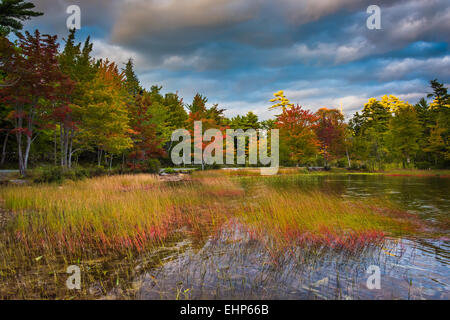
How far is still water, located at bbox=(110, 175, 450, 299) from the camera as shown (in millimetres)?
3303

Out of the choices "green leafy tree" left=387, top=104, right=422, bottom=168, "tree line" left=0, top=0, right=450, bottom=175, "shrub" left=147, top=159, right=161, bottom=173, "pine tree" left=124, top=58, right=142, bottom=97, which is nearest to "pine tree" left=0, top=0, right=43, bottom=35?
Answer: "tree line" left=0, top=0, right=450, bottom=175

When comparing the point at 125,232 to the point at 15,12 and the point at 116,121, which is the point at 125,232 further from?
the point at 15,12

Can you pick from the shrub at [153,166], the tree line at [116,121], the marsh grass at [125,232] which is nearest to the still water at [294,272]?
the marsh grass at [125,232]

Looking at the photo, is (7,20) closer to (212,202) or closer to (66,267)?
(212,202)

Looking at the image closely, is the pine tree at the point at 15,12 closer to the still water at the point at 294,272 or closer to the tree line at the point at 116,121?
the tree line at the point at 116,121

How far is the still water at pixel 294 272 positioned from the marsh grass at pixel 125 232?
292 mm

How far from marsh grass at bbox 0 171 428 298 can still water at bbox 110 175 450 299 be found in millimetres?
292

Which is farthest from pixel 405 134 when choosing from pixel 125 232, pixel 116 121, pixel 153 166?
pixel 125 232

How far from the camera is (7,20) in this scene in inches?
748

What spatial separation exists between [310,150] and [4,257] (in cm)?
3149

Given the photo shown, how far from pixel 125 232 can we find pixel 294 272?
354 cm

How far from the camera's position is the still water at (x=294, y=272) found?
3.30 metres

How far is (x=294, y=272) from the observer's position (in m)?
3.93
